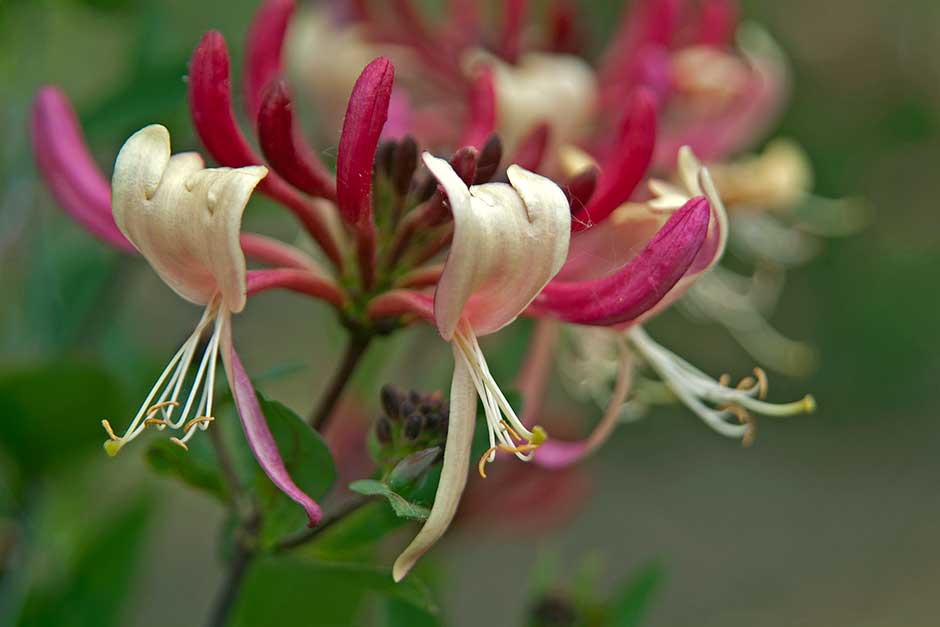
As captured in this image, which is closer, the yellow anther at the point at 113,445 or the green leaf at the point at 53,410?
the yellow anther at the point at 113,445

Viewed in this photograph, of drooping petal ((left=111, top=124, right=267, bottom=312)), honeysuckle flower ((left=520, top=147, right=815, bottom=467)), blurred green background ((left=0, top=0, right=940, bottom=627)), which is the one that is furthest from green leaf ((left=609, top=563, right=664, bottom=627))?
blurred green background ((left=0, top=0, right=940, bottom=627))

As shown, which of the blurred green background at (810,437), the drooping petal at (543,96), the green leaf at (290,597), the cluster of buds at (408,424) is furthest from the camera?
the blurred green background at (810,437)

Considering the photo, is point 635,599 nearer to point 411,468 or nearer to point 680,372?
point 680,372

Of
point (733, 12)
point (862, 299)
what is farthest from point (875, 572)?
point (733, 12)

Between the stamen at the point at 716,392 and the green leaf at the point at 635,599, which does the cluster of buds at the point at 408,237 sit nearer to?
the stamen at the point at 716,392

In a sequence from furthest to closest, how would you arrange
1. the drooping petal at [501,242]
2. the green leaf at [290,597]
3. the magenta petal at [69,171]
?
the green leaf at [290,597] < the magenta petal at [69,171] < the drooping petal at [501,242]

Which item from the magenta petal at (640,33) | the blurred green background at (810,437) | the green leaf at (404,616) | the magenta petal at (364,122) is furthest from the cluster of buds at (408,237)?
the blurred green background at (810,437)
